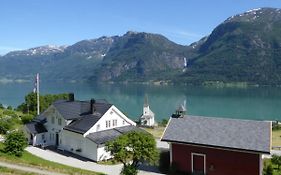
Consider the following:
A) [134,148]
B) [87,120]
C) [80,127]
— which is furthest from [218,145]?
[87,120]

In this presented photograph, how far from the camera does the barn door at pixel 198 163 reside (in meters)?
28.1

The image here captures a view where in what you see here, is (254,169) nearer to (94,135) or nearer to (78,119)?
(94,135)

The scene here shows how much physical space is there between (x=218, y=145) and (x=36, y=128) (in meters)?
21.8

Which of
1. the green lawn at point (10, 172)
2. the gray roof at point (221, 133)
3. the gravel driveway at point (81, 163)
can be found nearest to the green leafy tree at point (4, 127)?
the gravel driveway at point (81, 163)

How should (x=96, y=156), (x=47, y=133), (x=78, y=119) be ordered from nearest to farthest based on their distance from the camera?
(x=96, y=156) → (x=78, y=119) → (x=47, y=133)

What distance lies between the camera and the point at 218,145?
27156 mm

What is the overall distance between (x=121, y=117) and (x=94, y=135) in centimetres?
486

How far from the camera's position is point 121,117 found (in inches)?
1575

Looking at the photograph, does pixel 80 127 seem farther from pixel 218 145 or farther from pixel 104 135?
pixel 218 145

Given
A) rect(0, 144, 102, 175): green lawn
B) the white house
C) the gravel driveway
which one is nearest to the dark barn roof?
the white house

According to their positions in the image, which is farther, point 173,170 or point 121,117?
point 121,117

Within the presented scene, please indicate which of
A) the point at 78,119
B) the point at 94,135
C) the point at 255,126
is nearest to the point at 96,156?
the point at 94,135

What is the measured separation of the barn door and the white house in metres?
9.38

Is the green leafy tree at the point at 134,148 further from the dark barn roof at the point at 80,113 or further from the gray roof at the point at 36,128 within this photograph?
the gray roof at the point at 36,128
